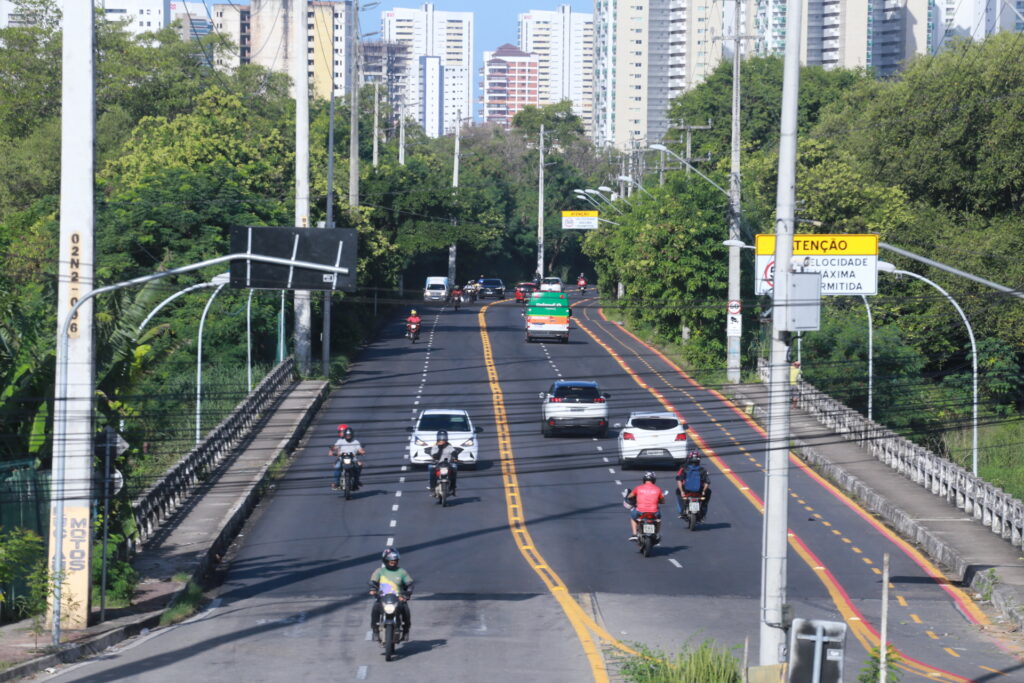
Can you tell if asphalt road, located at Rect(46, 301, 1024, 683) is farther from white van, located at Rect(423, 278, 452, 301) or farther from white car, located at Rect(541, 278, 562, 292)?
white car, located at Rect(541, 278, 562, 292)

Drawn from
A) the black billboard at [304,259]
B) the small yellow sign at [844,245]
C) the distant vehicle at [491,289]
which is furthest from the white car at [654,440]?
the distant vehicle at [491,289]

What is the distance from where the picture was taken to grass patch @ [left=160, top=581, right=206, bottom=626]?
20.4 meters

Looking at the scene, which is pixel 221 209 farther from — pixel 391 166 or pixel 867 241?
pixel 391 166

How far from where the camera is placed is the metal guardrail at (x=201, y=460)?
1032 inches

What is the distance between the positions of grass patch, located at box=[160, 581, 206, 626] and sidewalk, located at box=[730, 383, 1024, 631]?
10490 millimetres

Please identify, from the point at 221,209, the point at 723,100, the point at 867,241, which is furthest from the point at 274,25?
the point at 867,241

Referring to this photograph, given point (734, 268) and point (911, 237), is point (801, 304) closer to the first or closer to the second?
point (734, 268)

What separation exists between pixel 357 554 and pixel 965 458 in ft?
108

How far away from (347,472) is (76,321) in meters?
12.0

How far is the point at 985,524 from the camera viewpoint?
27672mm

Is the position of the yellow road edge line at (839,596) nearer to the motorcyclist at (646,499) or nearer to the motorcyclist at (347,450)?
the motorcyclist at (646,499)

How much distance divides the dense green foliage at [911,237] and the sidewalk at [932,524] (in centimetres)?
1307

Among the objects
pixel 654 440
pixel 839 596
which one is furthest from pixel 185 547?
pixel 654 440

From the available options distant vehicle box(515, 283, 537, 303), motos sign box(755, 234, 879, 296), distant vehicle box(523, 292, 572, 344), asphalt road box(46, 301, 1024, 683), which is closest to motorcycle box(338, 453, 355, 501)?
asphalt road box(46, 301, 1024, 683)
